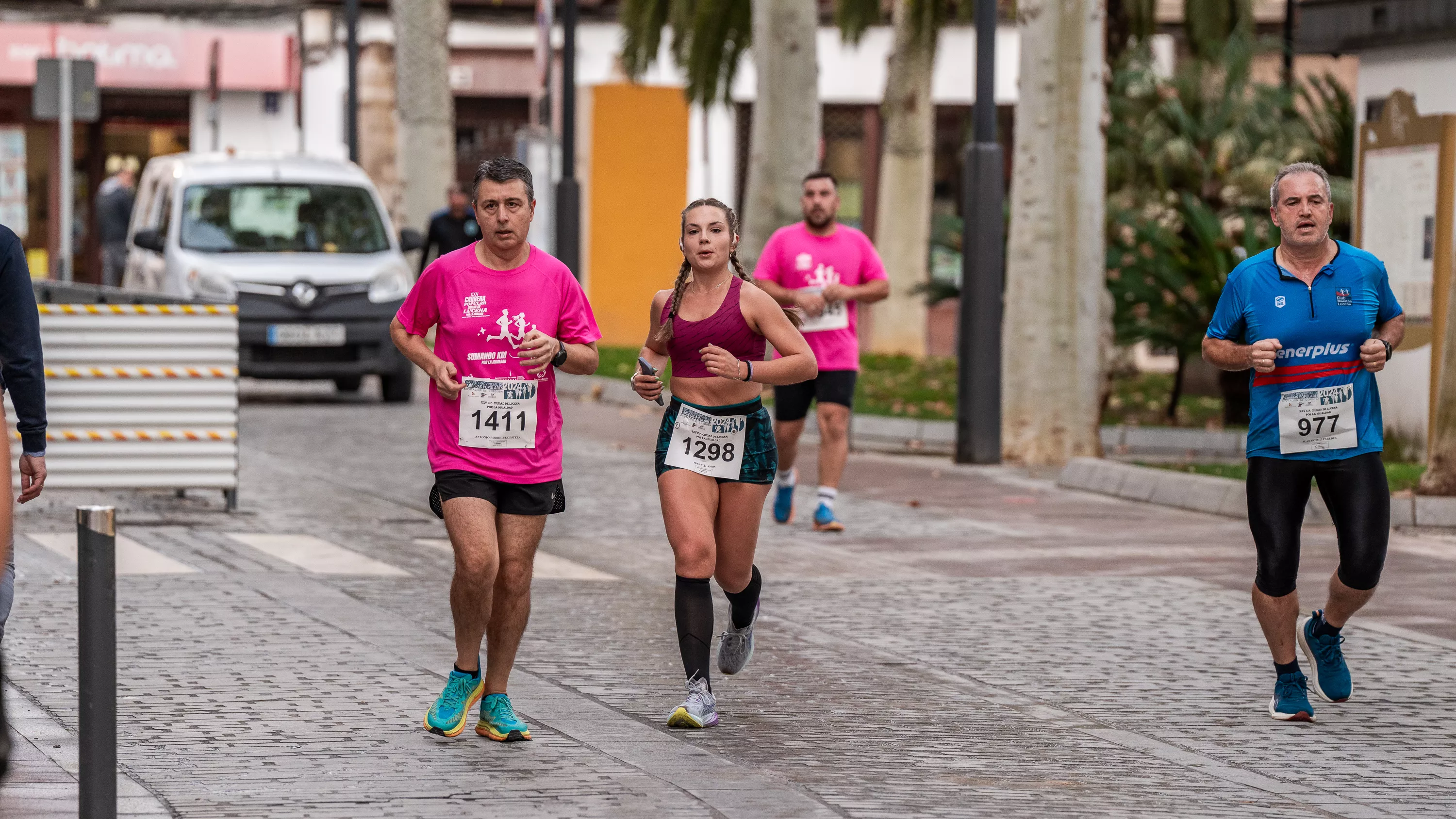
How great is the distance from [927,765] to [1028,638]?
8.51 feet

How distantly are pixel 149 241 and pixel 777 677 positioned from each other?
12888 mm

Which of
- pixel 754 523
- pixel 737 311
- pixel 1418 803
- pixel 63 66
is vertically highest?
pixel 63 66

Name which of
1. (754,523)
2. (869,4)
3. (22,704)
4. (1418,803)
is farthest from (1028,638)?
(869,4)

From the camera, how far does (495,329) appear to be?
680 centimetres

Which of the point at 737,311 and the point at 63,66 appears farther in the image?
the point at 63,66

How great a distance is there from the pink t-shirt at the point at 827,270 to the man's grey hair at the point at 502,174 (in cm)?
564

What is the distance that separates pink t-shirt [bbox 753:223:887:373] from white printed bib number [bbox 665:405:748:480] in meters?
5.08

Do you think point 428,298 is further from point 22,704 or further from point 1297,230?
point 1297,230

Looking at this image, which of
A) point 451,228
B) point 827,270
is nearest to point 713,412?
point 827,270

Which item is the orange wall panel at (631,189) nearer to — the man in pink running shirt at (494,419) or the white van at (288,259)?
the white van at (288,259)

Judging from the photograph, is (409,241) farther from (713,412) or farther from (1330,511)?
(1330,511)

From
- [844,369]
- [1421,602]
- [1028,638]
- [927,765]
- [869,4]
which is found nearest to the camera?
[927,765]

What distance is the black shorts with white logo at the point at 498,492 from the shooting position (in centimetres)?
677

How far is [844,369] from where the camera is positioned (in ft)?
41.2
